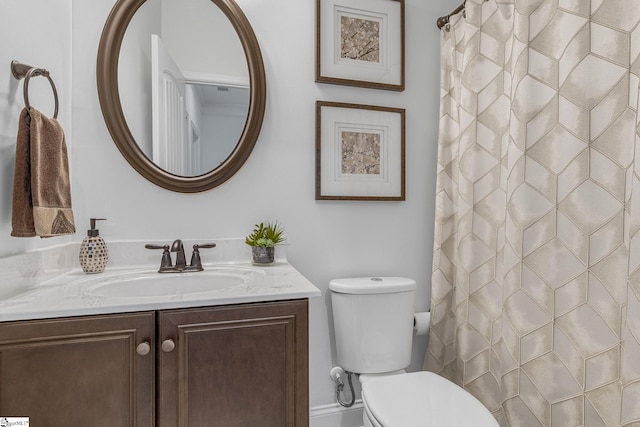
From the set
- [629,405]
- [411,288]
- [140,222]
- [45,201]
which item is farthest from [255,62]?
[629,405]

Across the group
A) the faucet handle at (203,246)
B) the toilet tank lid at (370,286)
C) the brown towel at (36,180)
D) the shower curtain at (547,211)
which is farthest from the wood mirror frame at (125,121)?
the shower curtain at (547,211)

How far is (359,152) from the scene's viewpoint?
5.85 ft

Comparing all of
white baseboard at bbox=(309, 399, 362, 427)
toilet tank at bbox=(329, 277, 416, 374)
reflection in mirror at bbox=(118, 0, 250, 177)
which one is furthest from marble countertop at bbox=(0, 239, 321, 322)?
white baseboard at bbox=(309, 399, 362, 427)

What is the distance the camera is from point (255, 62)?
1.61m

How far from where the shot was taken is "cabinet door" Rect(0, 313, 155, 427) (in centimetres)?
87

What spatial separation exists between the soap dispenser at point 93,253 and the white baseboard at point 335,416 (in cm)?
113

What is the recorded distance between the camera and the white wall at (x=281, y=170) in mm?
1393

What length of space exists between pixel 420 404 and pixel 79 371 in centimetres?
102

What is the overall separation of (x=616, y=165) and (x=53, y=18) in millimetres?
1914

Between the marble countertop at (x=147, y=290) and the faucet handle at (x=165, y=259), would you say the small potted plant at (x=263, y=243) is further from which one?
the faucet handle at (x=165, y=259)

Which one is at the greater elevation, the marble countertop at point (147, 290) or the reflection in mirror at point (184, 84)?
the reflection in mirror at point (184, 84)

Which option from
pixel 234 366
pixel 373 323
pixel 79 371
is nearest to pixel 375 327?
pixel 373 323

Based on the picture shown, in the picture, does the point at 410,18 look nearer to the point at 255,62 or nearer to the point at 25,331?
the point at 255,62

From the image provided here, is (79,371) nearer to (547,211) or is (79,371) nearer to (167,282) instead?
(167,282)
